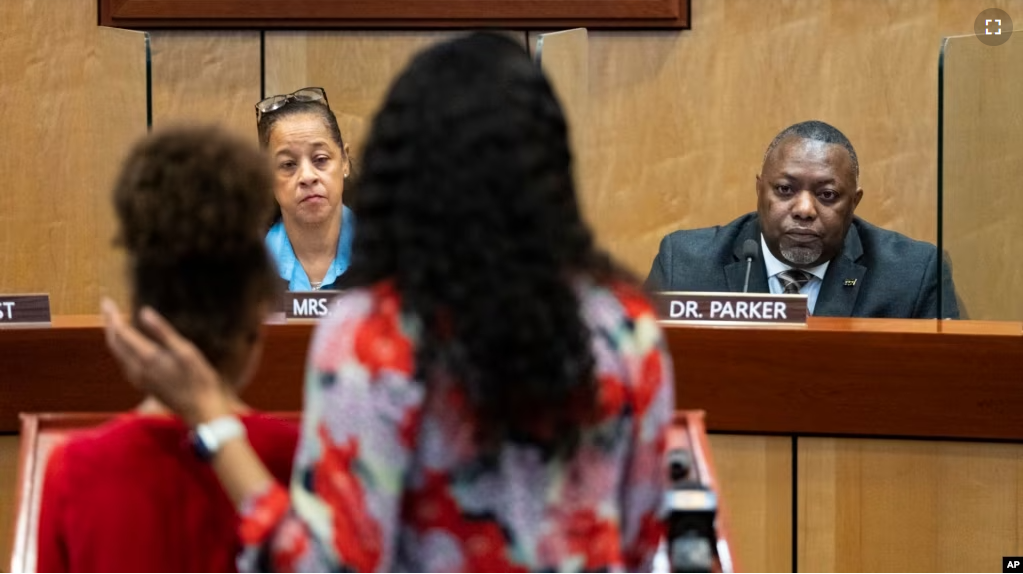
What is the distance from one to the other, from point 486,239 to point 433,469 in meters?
0.17

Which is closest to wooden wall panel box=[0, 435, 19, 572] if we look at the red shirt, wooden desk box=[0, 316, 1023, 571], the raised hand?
wooden desk box=[0, 316, 1023, 571]

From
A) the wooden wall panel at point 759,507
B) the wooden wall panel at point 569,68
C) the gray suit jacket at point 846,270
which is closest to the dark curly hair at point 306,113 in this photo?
the wooden wall panel at point 569,68

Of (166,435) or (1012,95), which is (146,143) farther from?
(1012,95)

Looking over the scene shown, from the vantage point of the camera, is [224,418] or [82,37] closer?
[224,418]

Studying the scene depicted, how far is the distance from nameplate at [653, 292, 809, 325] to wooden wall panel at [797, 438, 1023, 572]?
7.3 inches

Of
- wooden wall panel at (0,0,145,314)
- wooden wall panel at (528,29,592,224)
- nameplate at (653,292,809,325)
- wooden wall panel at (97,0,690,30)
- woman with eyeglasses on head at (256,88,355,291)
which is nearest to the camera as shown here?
nameplate at (653,292,809,325)

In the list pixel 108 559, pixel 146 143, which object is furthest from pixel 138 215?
pixel 108 559

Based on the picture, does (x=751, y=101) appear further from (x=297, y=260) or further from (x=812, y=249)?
(x=297, y=260)

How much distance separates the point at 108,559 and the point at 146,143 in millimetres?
339

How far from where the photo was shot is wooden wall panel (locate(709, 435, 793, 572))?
2.03 metres

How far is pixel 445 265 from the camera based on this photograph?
A: 1026mm

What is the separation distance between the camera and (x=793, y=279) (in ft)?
10.1

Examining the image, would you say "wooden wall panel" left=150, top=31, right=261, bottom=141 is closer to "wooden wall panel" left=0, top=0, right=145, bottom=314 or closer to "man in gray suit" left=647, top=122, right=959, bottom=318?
"wooden wall panel" left=0, top=0, right=145, bottom=314

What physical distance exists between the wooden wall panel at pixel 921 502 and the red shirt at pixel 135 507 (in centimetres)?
107
